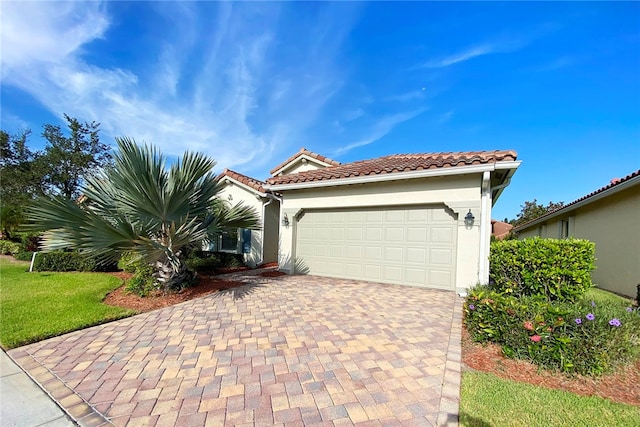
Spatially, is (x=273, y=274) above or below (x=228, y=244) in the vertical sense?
below

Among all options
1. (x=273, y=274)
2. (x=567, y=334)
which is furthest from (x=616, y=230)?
(x=273, y=274)

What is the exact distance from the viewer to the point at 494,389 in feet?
9.89

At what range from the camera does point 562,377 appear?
3.34 metres

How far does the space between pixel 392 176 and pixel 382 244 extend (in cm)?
227

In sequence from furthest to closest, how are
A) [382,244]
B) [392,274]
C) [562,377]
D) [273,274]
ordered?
[273,274] < [382,244] < [392,274] < [562,377]

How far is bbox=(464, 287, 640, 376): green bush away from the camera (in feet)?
11.1

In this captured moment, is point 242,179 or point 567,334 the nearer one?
point 567,334

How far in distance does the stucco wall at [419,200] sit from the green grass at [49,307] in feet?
19.0

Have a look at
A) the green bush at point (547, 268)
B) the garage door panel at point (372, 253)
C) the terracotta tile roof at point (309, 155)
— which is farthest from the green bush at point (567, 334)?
the terracotta tile roof at point (309, 155)

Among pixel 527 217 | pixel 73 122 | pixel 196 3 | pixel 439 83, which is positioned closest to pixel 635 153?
pixel 439 83

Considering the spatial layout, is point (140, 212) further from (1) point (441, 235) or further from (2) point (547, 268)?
(2) point (547, 268)

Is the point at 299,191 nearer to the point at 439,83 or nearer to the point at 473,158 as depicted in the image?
the point at 473,158

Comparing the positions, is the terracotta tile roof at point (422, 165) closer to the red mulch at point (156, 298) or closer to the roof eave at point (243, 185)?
the roof eave at point (243, 185)

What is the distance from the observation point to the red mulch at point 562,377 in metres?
3.06
